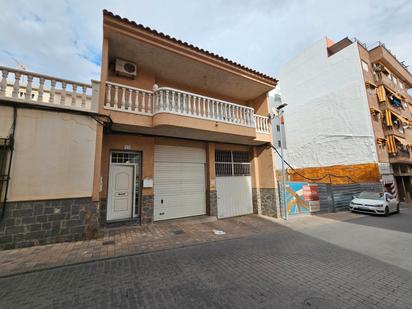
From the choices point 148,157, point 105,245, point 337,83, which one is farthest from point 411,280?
point 337,83

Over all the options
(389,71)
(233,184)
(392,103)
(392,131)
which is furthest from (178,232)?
(389,71)

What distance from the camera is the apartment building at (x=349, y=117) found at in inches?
581

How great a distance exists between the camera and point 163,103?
6.43m

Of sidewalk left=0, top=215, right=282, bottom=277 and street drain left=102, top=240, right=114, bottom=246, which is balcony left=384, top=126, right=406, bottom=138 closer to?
sidewalk left=0, top=215, right=282, bottom=277

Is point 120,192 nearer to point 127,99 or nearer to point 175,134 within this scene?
point 175,134

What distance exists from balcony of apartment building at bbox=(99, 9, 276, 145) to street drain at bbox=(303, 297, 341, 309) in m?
5.55

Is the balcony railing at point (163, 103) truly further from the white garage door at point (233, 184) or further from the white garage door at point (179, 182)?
the white garage door at point (233, 184)

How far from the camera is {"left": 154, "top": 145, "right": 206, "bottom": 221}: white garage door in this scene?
303 inches

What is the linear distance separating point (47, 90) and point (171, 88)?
390cm

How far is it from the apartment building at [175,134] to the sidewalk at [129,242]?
0.70 metres

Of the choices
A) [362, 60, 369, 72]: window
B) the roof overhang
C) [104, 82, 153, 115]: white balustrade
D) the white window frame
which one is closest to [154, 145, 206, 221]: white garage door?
[104, 82, 153, 115]: white balustrade

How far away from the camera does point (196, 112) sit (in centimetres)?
714

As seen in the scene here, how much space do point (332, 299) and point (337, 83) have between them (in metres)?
18.8

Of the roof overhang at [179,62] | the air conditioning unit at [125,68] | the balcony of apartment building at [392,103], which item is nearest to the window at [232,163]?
the roof overhang at [179,62]
